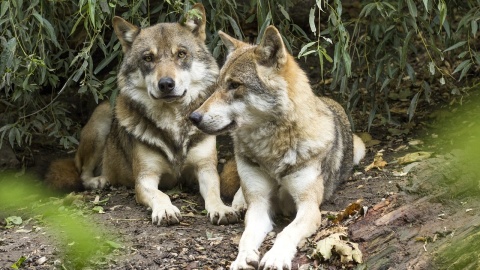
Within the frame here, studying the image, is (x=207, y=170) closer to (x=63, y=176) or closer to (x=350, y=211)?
(x=63, y=176)

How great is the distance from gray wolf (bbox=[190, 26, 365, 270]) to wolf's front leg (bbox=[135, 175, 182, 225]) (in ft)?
2.05

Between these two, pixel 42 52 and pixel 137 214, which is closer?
pixel 137 214

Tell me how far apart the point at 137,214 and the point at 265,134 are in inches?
60.1

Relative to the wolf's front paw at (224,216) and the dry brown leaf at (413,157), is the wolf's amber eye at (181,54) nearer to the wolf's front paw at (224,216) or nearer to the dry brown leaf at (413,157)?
the wolf's front paw at (224,216)

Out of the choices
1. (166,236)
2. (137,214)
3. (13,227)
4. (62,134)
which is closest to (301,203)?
(166,236)

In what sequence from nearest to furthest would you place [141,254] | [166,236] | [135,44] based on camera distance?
[141,254] < [166,236] < [135,44]

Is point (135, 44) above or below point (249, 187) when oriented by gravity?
above

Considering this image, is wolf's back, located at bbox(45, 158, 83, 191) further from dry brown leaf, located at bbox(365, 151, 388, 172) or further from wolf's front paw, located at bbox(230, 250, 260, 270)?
wolf's front paw, located at bbox(230, 250, 260, 270)

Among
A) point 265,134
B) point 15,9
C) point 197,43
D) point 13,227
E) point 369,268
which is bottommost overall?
point 13,227


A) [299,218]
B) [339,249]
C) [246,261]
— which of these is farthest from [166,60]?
[339,249]

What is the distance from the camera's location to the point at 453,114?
740cm

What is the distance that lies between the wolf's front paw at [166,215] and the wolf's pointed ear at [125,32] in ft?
5.34

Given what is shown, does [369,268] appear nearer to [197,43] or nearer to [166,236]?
[166,236]

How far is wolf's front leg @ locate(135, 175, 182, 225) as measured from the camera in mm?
5617
